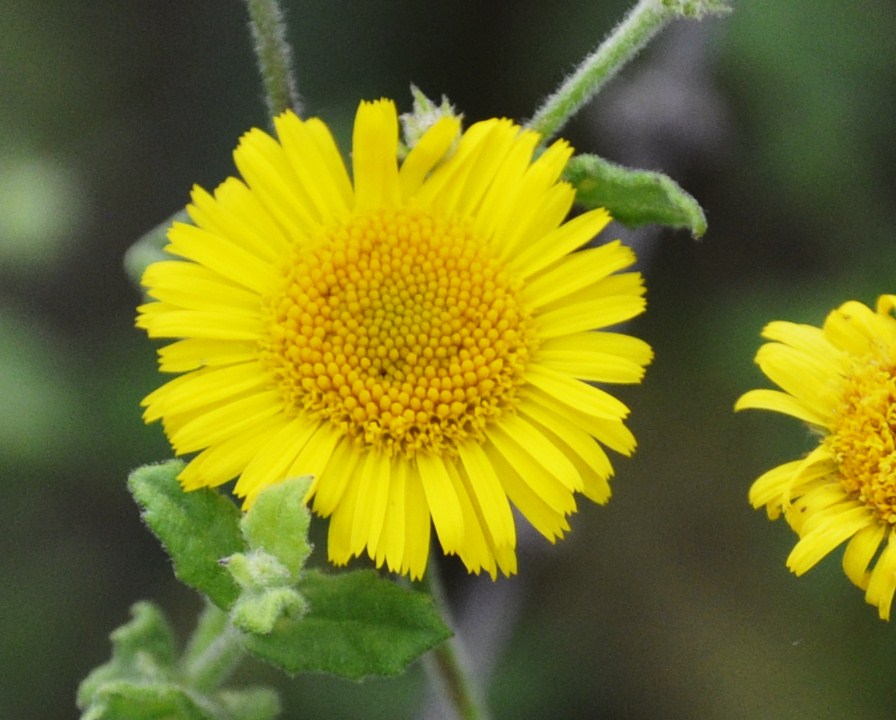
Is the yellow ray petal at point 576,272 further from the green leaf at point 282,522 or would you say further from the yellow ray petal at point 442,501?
the green leaf at point 282,522

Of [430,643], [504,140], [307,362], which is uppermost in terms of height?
[504,140]

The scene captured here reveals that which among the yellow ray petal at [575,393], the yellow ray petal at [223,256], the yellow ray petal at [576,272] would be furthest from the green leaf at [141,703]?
the yellow ray petal at [576,272]

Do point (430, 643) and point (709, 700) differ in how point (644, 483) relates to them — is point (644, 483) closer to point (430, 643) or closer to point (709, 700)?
point (709, 700)

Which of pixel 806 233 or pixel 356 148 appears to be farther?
pixel 806 233

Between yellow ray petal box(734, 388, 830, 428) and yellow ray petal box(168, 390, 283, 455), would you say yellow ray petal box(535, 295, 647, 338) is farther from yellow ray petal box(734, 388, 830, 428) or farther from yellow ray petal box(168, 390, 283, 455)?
yellow ray petal box(168, 390, 283, 455)

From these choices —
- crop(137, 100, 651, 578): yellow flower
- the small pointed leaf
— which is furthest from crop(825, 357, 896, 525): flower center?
the small pointed leaf

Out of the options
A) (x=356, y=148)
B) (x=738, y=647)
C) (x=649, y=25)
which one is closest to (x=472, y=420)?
(x=356, y=148)
